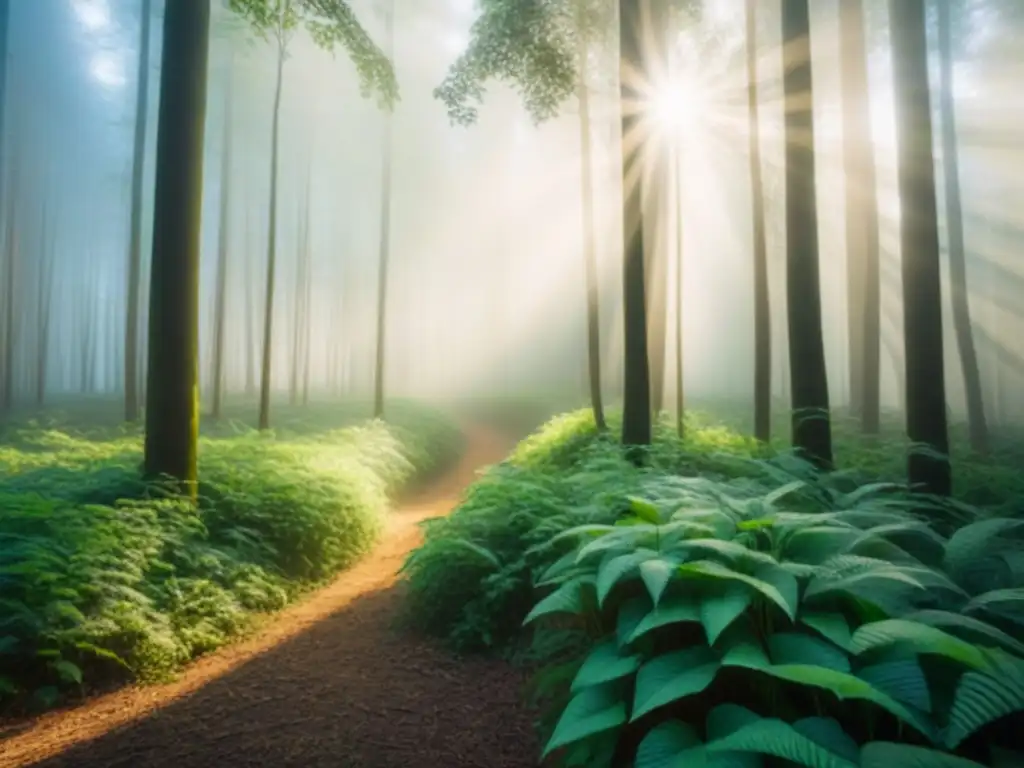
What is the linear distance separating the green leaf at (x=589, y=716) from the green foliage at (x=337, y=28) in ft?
32.1

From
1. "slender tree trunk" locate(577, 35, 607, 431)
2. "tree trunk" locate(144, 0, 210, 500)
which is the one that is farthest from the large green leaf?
"slender tree trunk" locate(577, 35, 607, 431)

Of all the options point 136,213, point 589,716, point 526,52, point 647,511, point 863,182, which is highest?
point 526,52

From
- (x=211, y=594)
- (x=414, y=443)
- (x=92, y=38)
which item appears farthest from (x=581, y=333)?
(x=211, y=594)

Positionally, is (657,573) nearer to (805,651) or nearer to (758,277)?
(805,651)

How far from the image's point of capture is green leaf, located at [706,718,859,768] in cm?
177

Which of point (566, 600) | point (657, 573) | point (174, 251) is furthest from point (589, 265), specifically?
point (657, 573)

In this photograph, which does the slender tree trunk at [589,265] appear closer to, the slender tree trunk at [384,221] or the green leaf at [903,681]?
the slender tree trunk at [384,221]

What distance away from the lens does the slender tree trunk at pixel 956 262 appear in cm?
1318

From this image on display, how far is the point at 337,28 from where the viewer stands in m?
9.13

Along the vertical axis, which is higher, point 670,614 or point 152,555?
point 670,614

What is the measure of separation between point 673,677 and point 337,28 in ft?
34.6

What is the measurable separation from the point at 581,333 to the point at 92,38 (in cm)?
2707

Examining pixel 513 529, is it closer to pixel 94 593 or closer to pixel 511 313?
pixel 94 593

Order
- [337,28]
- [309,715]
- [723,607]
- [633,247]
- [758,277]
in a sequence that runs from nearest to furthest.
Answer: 1. [723,607]
2. [309,715]
3. [633,247]
4. [337,28]
5. [758,277]
